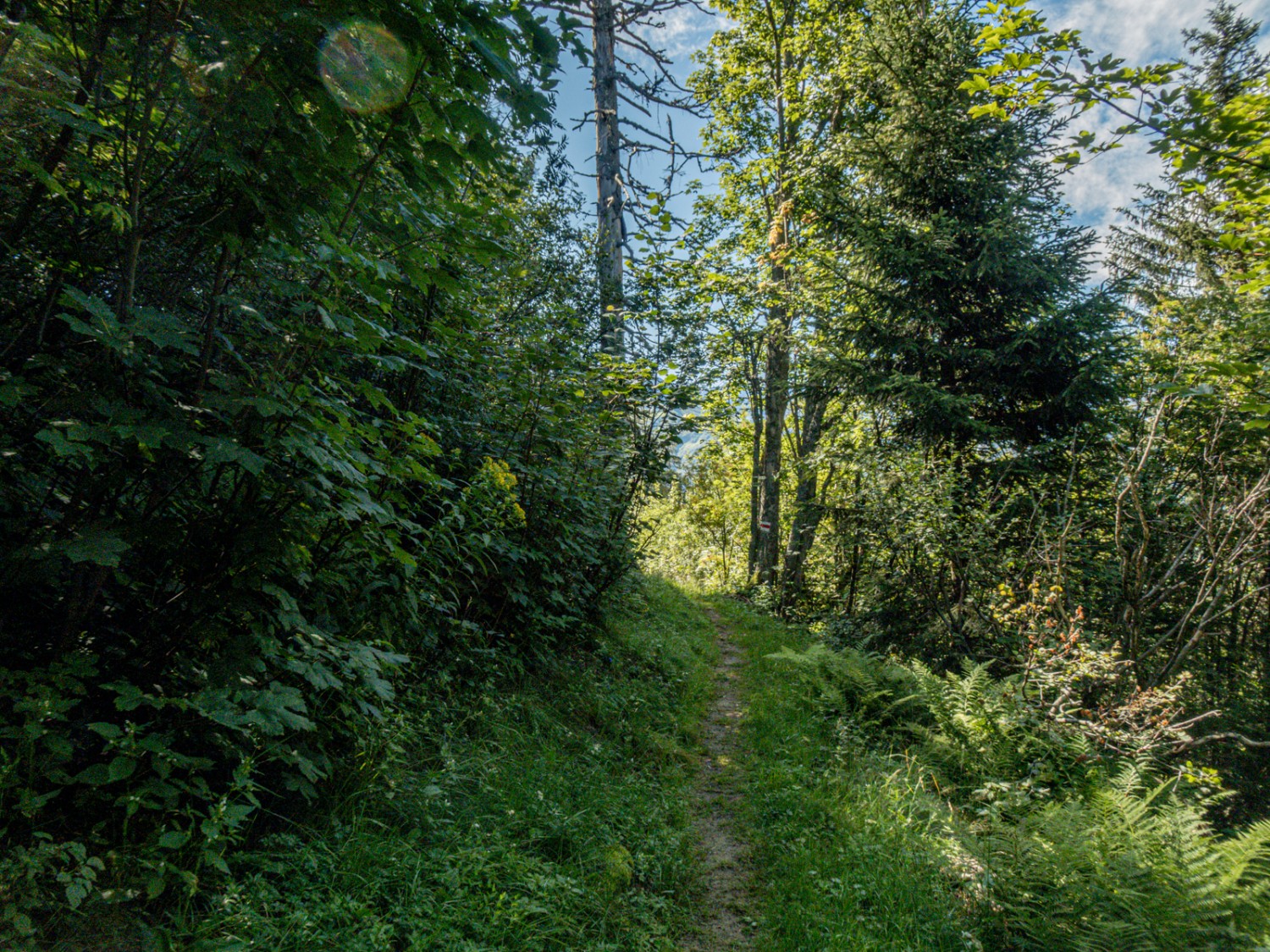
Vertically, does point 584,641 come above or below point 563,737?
above

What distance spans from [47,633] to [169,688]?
47cm

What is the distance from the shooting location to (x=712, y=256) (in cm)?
1361

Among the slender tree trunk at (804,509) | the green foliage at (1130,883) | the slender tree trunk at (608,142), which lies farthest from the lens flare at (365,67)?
the slender tree trunk at (804,509)

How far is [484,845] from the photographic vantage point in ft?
10.7

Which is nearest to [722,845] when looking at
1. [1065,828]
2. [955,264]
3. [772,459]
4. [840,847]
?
[840,847]

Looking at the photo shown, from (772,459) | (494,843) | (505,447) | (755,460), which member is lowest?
(494,843)

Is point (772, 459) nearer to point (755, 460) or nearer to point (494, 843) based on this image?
point (755, 460)

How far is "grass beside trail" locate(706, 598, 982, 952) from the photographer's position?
3467 millimetres

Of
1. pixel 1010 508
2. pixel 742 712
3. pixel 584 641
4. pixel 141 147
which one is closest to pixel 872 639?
pixel 1010 508

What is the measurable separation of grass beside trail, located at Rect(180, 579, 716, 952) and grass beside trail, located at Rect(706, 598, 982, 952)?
0.62 meters

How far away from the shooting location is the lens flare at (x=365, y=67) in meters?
2.21

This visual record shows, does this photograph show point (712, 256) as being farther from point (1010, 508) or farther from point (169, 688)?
point (169, 688)

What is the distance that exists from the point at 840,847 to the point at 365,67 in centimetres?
518

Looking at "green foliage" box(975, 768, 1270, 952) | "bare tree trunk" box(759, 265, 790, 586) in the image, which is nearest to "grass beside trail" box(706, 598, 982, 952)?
"green foliage" box(975, 768, 1270, 952)
